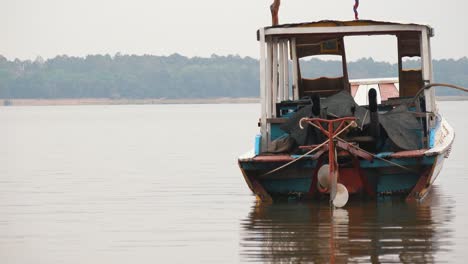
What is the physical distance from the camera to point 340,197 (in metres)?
19.1

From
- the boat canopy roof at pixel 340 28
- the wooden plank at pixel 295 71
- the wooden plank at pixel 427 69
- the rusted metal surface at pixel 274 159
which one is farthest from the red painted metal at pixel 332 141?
the wooden plank at pixel 295 71

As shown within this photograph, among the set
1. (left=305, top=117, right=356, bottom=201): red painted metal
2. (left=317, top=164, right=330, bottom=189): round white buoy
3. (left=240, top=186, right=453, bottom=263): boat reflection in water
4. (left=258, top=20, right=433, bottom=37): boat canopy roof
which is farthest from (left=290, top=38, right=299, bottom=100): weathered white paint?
(left=317, top=164, right=330, bottom=189): round white buoy

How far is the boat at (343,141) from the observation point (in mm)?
19062

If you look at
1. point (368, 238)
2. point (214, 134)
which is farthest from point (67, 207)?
point (214, 134)

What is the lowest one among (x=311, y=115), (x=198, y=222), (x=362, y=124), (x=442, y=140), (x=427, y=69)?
(x=198, y=222)

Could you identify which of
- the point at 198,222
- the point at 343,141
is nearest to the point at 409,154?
the point at 343,141

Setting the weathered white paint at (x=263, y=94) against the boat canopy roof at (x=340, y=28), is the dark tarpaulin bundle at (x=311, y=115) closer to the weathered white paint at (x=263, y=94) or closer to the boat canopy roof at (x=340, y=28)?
the weathered white paint at (x=263, y=94)

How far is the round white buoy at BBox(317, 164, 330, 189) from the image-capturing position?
61.5ft

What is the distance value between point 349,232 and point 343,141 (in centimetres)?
253

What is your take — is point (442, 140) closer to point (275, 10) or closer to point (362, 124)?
point (362, 124)

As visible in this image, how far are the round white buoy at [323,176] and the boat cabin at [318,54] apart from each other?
1574mm

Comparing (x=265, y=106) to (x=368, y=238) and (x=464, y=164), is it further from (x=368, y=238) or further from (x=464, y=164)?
(x=464, y=164)

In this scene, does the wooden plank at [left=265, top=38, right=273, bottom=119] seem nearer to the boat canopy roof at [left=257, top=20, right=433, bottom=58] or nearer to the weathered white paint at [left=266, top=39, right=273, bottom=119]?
the weathered white paint at [left=266, top=39, right=273, bottom=119]

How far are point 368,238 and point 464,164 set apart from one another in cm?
1543
